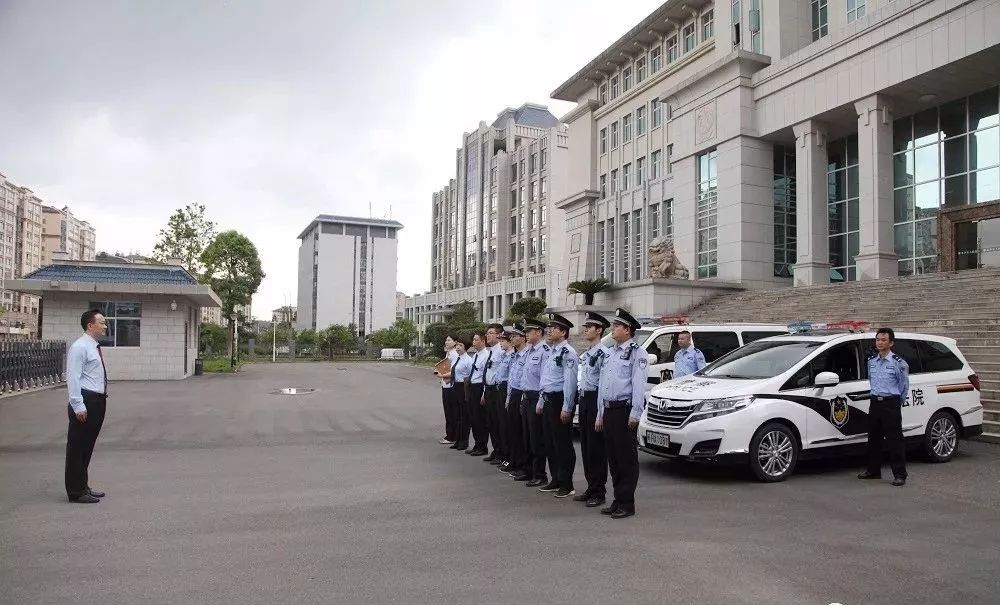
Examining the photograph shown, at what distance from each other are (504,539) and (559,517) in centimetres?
93

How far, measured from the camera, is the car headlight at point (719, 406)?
7.72m

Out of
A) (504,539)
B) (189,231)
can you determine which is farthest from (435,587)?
(189,231)

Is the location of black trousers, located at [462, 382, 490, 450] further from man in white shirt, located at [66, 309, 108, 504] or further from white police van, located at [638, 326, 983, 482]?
man in white shirt, located at [66, 309, 108, 504]

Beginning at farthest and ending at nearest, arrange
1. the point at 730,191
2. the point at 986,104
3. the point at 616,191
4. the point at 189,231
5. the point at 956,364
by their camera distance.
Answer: the point at 616,191 → the point at 189,231 → the point at 730,191 → the point at 986,104 → the point at 956,364

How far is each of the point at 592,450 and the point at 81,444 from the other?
507 centimetres

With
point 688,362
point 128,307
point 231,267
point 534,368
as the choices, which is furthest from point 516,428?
point 231,267

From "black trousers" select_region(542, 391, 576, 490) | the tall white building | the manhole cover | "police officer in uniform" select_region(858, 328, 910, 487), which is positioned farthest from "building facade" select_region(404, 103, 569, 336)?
"black trousers" select_region(542, 391, 576, 490)

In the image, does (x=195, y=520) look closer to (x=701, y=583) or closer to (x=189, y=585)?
(x=189, y=585)

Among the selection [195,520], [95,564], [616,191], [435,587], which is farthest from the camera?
[616,191]

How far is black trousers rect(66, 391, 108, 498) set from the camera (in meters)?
6.73

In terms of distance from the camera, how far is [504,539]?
556cm

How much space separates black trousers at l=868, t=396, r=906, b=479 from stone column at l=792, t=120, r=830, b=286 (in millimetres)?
20036

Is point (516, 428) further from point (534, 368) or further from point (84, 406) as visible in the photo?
point (84, 406)

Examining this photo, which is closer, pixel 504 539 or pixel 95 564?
pixel 95 564
